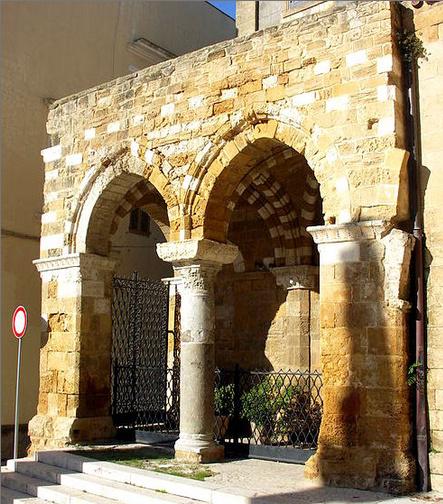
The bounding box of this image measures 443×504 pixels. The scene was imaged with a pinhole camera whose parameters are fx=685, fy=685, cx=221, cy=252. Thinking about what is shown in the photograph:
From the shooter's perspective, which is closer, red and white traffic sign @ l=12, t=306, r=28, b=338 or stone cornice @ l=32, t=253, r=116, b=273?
red and white traffic sign @ l=12, t=306, r=28, b=338

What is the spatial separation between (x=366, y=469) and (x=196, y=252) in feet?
9.86

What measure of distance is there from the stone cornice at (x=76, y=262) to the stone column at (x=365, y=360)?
376cm

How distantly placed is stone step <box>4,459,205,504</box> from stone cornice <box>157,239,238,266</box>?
2.54 metres

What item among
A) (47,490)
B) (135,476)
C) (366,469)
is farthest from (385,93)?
(47,490)

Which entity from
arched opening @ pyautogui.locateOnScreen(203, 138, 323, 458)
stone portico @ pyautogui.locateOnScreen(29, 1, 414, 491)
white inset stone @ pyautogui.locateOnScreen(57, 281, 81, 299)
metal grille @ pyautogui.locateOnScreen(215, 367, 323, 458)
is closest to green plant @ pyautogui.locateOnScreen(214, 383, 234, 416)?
metal grille @ pyautogui.locateOnScreen(215, 367, 323, 458)

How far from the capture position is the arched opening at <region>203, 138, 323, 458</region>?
903cm

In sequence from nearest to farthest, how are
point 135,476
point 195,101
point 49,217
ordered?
point 135,476, point 195,101, point 49,217

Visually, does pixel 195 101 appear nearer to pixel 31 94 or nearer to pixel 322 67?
pixel 322 67

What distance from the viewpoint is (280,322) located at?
10.5 metres

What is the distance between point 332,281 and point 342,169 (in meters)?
1.12

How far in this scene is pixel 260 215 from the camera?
1085 centimetres

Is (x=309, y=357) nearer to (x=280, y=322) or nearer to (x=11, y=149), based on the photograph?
(x=280, y=322)

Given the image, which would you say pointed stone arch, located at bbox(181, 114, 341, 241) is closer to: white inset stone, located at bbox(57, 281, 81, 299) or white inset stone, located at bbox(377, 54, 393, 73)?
white inset stone, located at bbox(377, 54, 393, 73)

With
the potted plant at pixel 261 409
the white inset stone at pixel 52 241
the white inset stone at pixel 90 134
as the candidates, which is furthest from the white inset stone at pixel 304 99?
the white inset stone at pixel 52 241
